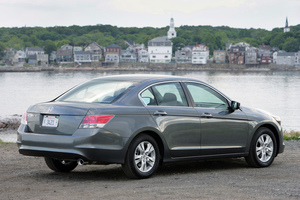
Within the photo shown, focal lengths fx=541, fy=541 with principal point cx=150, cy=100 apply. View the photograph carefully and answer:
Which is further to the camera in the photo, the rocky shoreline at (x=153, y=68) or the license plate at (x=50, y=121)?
the rocky shoreline at (x=153, y=68)

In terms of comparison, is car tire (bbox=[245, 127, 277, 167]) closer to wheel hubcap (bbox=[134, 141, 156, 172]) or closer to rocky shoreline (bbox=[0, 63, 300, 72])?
wheel hubcap (bbox=[134, 141, 156, 172])

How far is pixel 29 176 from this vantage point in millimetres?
7777

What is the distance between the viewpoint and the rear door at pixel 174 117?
7.55 metres

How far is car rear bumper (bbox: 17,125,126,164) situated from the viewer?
22.4 feet

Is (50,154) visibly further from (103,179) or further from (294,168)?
(294,168)

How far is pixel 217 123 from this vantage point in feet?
27.1

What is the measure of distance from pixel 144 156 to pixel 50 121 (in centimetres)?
134

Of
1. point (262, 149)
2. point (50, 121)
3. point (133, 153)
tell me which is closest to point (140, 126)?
point (133, 153)

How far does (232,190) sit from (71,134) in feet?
7.04

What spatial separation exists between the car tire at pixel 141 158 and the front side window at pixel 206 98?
1.19 metres

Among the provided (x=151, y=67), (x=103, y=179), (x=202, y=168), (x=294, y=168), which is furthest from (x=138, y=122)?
(x=151, y=67)

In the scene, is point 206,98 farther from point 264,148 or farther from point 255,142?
point 264,148

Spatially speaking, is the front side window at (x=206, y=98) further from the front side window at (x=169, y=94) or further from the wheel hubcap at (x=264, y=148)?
the wheel hubcap at (x=264, y=148)

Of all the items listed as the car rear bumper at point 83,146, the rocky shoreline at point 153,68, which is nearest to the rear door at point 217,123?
the car rear bumper at point 83,146
